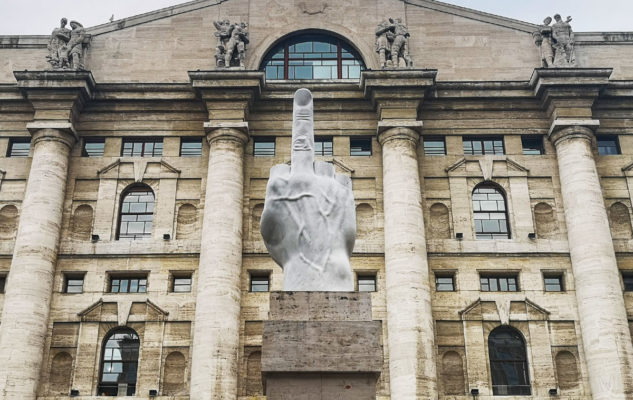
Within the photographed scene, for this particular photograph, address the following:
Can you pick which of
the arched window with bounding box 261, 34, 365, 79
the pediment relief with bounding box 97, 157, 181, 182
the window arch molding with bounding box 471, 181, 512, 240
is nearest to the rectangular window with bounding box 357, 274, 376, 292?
the window arch molding with bounding box 471, 181, 512, 240

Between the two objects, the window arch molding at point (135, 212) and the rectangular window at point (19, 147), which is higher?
the rectangular window at point (19, 147)

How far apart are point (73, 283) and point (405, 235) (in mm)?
13339

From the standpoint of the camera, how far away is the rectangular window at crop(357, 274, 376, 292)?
3219cm

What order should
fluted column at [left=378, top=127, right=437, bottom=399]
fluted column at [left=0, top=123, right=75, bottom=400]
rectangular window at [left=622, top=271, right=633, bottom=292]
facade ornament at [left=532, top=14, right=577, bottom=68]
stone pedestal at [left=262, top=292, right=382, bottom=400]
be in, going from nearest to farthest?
stone pedestal at [left=262, top=292, right=382, bottom=400] → fluted column at [left=378, top=127, right=437, bottom=399] → fluted column at [left=0, top=123, right=75, bottom=400] → rectangular window at [left=622, top=271, right=633, bottom=292] → facade ornament at [left=532, top=14, right=577, bottom=68]

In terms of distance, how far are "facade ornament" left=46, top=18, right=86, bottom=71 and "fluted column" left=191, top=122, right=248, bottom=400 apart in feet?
23.1

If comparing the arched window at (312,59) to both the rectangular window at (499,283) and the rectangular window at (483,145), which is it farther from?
the rectangular window at (499,283)

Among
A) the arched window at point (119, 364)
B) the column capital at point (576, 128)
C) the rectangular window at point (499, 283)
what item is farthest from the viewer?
the column capital at point (576, 128)

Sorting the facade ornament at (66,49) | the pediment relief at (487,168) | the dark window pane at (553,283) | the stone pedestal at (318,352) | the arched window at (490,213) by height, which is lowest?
the stone pedestal at (318,352)

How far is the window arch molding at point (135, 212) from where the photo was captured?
33384mm

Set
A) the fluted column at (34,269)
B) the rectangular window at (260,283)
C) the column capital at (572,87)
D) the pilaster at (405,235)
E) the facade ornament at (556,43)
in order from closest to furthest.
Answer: the pilaster at (405,235) < the fluted column at (34,269) < the rectangular window at (260,283) < the column capital at (572,87) < the facade ornament at (556,43)

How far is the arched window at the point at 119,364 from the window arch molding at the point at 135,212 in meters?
4.15

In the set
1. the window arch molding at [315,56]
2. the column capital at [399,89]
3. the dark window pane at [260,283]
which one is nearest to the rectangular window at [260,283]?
the dark window pane at [260,283]

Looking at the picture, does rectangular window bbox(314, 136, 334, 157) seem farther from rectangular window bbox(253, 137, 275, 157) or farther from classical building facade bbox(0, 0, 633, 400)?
rectangular window bbox(253, 137, 275, 157)

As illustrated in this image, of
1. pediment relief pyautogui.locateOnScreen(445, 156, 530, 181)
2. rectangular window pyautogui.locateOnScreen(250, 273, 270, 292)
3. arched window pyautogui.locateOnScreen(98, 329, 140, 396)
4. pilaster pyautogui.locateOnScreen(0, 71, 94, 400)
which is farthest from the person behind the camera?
pediment relief pyautogui.locateOnScreen(445, 156, 530, 181)
